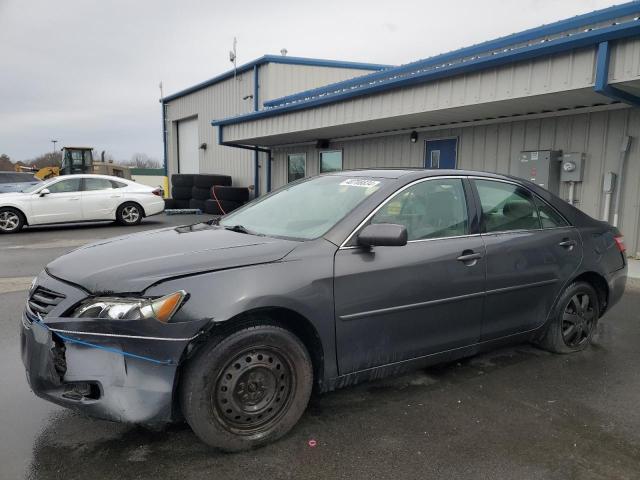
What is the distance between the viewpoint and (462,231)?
3469mm

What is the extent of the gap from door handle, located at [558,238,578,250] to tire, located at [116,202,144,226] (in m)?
12.3

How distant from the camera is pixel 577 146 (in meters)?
8.76

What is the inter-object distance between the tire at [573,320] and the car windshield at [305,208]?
6.43 ft

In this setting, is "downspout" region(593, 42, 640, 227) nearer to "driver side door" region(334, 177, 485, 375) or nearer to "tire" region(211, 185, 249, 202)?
"driver side door" region(334, 177, 485, 375)

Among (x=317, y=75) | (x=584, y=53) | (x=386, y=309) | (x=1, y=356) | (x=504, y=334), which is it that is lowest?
(x=1, y=356)

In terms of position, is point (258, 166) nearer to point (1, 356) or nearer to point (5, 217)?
point (5, 217)

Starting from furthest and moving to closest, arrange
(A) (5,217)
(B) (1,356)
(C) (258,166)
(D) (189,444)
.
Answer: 1. (C) (258,166)
2. (A) (5,217)
3. (B) (1,356)
4. (D) (189,444)

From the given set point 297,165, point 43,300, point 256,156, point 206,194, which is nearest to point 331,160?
Result: point 297,165

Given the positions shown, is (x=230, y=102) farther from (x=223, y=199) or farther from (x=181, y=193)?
(x=223, y=199)

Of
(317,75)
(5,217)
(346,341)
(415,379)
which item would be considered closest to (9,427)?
(346,341)

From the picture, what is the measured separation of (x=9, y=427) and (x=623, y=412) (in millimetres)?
3830

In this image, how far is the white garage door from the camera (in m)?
24.5

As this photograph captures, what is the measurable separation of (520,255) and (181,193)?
16748mm

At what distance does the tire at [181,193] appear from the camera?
61.4 ft
